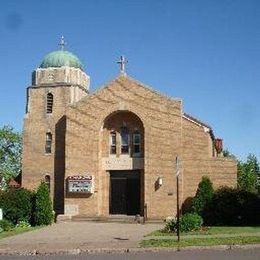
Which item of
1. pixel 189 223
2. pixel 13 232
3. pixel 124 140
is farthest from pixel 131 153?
pixel 189 223

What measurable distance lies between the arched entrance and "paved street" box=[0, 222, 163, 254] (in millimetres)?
5980

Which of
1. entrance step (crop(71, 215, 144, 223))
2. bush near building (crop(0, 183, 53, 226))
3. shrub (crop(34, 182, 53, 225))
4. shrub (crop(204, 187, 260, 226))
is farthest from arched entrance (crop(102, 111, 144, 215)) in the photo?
shrub (crop(204, 187, 260, 226))

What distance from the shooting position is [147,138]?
33.7m

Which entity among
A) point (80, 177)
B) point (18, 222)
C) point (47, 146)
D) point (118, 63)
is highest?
point (118, 63)

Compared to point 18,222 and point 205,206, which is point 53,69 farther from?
point 205,206

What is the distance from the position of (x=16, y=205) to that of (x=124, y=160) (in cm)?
808

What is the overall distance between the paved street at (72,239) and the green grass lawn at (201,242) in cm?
69

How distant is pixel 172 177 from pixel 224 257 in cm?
1749

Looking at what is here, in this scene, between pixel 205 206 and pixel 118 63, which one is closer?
pixel 205 206

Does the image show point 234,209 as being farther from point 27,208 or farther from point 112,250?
point 112,250

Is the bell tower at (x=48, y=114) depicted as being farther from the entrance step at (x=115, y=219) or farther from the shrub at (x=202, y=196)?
the shrub at (x=202, y=196)

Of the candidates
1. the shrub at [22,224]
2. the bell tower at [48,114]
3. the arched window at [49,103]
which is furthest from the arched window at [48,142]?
the shrub at [22,224]

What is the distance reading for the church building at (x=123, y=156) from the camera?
33.2 meters

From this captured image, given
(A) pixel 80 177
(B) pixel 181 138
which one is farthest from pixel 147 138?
(A) pixel 80 177
